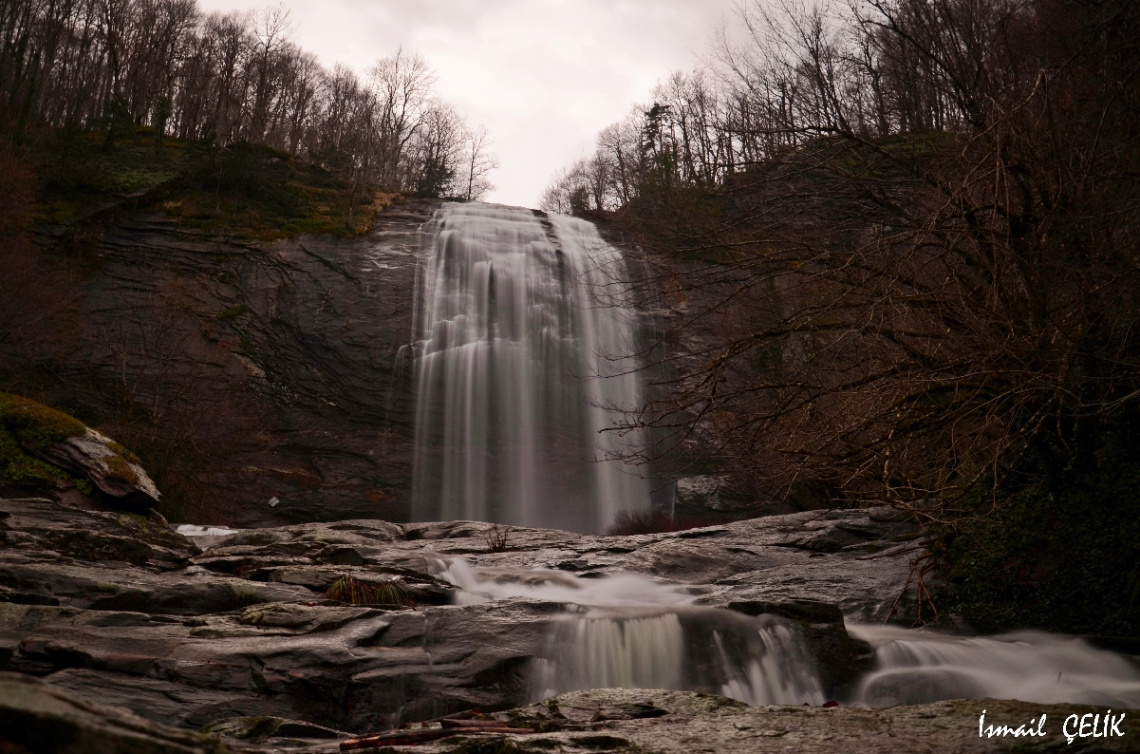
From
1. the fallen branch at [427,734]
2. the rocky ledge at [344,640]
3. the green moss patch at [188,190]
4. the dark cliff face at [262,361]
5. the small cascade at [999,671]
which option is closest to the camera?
the fallen branch at [427,734]

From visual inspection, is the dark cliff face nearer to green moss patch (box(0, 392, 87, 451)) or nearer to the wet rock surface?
green moss patch (box(0, 392, 87, 451))

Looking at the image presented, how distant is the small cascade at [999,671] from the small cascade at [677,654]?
2.25 ft

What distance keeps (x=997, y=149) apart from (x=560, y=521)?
63.1 ft

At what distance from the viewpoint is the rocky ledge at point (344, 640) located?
11.1ft

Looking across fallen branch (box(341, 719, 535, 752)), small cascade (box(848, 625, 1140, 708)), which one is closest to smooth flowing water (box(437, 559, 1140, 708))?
small cascade (box(848, 625, 1140, 708))

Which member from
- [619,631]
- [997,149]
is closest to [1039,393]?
[997,149]

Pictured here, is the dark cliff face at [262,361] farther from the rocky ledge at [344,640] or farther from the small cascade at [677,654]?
the small cascade at [677,654]

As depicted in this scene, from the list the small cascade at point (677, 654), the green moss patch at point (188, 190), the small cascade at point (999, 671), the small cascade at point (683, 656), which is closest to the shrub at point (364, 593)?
the small cascade at point (677, 654)

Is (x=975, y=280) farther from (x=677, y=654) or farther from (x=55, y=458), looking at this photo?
(x=55, y=458)

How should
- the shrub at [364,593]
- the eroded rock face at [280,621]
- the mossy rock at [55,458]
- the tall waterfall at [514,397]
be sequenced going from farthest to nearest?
the tall waterfall at [514,397]
the mossy rock at [55,458]
the shrub at [364,593]
the eroded rock face at [280,621]

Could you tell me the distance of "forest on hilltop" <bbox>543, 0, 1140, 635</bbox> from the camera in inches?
238

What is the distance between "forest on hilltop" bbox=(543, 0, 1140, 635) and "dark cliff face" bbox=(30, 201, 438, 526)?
16.4m

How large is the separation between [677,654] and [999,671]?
9.22 ft

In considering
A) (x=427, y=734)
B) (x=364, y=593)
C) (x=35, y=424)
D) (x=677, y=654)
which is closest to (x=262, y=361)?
(x=35, y=424)
